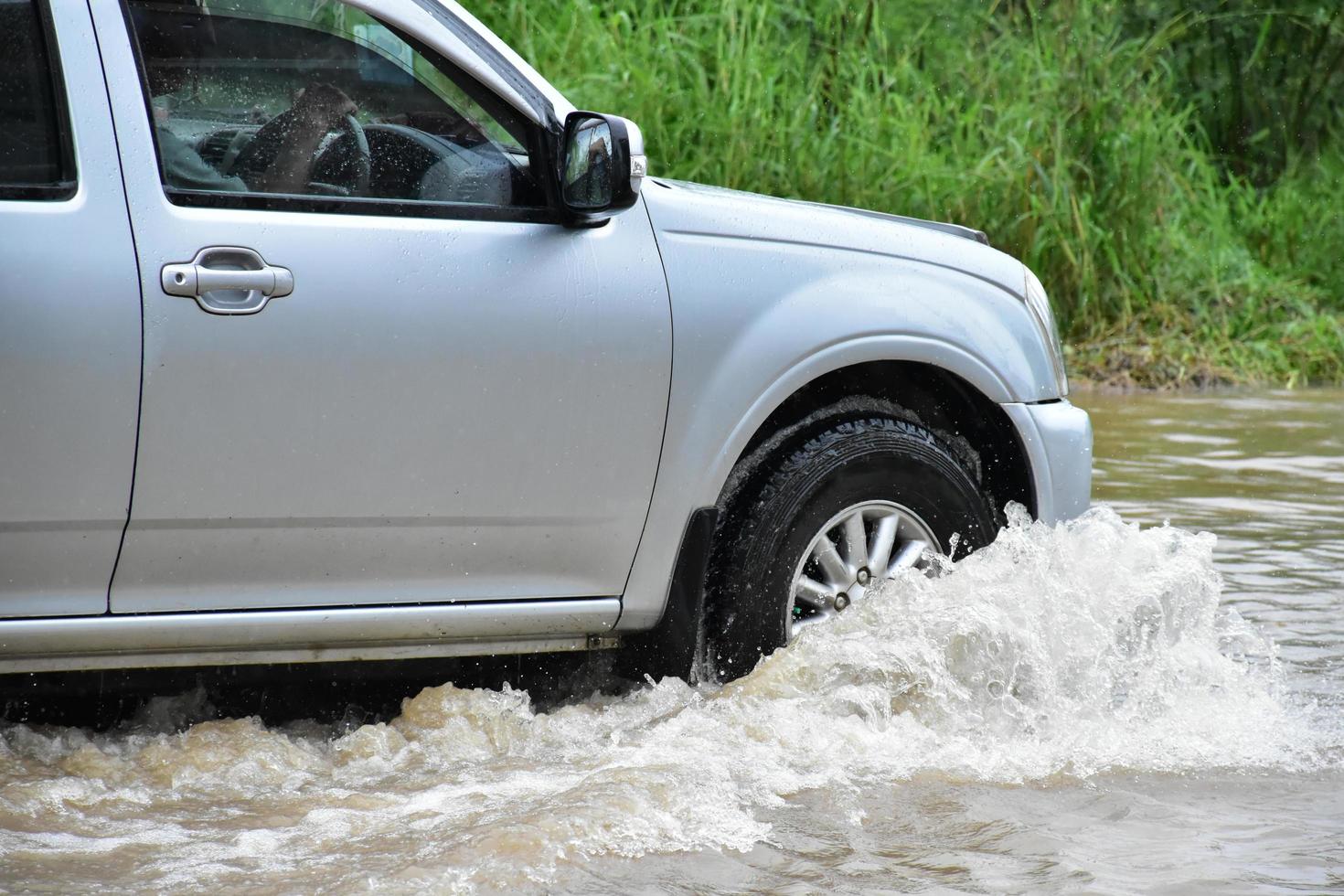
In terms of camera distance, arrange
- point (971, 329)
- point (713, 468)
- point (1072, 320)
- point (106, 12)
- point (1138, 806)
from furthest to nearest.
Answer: point (1072, 320), point (971, 329), point (713, 468), point (1138, 806), point (106, 12)

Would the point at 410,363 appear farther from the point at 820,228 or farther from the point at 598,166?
the point at 820,228

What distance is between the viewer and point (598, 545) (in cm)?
373

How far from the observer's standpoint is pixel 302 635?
348 cm

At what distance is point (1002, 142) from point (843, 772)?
7931 mm

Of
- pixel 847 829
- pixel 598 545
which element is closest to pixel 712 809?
Answer: pixel 847 829

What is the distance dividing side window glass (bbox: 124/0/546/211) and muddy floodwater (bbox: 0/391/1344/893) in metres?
1.12

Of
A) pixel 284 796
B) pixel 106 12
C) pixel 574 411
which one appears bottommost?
pixel 284 796

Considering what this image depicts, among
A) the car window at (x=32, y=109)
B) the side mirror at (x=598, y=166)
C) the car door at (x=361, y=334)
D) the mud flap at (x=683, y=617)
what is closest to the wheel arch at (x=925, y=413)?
the mud flap at (x=683, y=617)

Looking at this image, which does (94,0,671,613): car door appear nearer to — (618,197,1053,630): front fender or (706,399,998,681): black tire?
(618,197,1053,630): front fender

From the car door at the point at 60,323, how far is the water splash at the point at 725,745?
1.56 feet

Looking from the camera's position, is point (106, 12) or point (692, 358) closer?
point (106, 12)

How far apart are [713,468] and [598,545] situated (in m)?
0.30

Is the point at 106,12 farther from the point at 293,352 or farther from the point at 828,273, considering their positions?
the point at 828,273

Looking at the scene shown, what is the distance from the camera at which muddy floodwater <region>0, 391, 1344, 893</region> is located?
309cm
